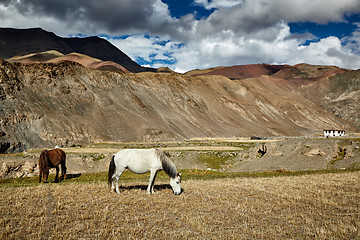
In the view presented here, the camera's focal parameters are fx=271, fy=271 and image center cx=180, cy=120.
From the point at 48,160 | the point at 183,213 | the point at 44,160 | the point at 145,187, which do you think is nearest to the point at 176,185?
the point at 145,187

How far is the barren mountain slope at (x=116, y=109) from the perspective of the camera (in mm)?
69625

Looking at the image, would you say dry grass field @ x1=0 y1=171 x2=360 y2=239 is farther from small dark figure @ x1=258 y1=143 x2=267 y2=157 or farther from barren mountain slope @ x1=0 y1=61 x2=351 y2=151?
barren mountain slope @ x1=0 y1=61 x2=351 y2=151

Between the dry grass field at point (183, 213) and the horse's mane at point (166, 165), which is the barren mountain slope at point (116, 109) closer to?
the dry grass field at point (183, 213)

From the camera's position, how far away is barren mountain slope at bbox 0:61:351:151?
6962cm

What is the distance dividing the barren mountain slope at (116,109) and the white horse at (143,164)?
53.6 meters

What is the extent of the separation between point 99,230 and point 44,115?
70.9 meters

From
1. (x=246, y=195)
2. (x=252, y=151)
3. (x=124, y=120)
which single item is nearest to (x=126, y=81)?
(x=124, y=120)

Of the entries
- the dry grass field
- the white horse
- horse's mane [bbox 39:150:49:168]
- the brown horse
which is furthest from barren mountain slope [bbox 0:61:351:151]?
the dry grass field

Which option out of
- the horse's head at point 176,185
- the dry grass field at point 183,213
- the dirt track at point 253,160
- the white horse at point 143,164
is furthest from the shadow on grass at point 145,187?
the dirt track at point 253,160

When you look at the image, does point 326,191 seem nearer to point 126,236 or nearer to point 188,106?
point 126,236

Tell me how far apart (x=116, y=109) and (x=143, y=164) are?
7612 cm

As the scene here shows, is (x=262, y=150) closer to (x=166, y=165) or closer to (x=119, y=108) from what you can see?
(x=166, y=165)

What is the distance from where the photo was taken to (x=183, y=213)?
40.7ft

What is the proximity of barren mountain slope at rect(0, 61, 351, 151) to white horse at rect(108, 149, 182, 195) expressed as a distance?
2111 inches
